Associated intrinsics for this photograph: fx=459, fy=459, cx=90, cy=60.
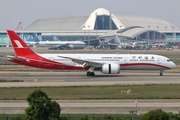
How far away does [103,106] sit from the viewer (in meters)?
39.1

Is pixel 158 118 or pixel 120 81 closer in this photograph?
pixel 158 118

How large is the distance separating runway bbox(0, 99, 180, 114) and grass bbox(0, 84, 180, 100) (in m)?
2.12

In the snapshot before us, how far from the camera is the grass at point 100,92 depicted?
44375mm

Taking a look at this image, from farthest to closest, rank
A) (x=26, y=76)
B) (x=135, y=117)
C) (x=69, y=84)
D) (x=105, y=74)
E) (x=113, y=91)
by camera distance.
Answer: (x=105, y=74)
(x=26, y=76)
(x=69, y=84)
(x=113, y=91)
(x=135, y=117)

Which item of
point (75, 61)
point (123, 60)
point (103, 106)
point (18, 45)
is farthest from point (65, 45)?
point (103, 106)

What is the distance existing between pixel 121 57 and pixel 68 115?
3397cm

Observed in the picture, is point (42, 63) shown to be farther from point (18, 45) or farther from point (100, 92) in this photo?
point (100, 92)

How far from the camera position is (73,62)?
66.2 metres

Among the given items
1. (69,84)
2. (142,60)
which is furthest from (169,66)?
(69,84)

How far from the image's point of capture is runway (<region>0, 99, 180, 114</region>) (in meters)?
36.8

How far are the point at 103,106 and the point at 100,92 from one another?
8676mm

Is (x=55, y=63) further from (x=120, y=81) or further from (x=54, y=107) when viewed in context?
(x=54, y=107)

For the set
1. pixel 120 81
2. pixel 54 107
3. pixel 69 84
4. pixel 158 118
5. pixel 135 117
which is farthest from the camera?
pixel 120 81

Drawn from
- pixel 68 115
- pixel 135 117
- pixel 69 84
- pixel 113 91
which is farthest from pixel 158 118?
pixel 69 84
